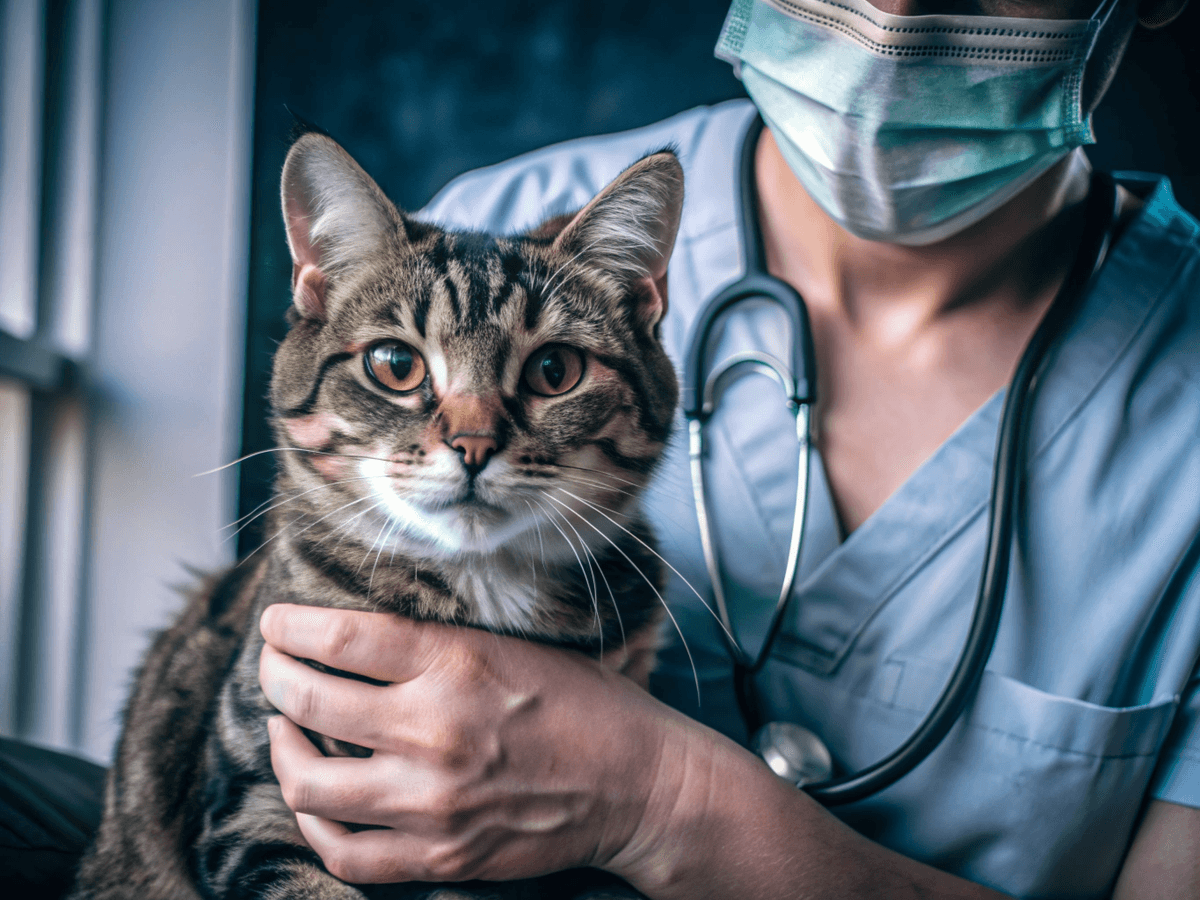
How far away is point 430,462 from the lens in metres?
0.52

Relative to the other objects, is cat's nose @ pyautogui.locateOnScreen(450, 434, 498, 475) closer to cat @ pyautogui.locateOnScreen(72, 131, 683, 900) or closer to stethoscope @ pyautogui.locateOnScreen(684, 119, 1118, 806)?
cat @ pyautogui.locateOnScreen(72, 131, 683, 900)

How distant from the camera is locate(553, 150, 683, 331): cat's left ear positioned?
604 millimetres

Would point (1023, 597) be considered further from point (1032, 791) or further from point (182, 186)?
point (182, 186)

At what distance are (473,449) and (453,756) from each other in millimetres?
240

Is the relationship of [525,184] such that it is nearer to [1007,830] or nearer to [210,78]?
[210,78]

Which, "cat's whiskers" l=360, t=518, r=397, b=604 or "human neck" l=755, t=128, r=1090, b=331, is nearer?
"cat's whiskers" l=360, t=518, r=397, b=604

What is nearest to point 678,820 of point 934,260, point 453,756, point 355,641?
point 453,756

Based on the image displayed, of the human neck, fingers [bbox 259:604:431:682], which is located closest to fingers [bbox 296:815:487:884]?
fingers [bbox 259:604:431:682]

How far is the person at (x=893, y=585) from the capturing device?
0.56m

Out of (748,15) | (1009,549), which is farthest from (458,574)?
(748,15)

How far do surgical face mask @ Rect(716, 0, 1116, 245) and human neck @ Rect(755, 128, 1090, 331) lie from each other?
89 mm

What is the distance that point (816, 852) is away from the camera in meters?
0.60

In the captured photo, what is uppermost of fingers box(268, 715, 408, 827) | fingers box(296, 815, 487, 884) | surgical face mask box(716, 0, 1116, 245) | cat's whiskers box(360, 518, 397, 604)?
surgical face mask box(716, 0, 1116, 245)

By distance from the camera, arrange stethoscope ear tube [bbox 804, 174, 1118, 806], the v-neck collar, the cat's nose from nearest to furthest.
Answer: the cat's nose
stethoscope ear tube [bbox 804, 174, 1118, 806]
the v-neck collar
